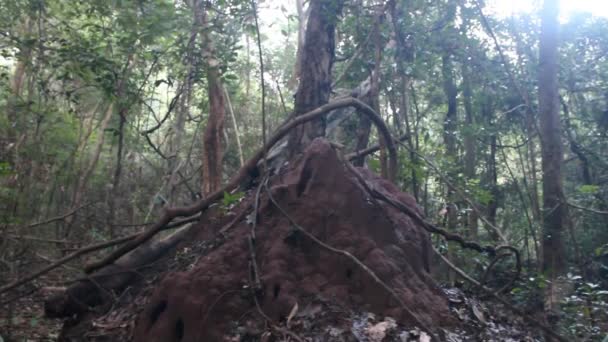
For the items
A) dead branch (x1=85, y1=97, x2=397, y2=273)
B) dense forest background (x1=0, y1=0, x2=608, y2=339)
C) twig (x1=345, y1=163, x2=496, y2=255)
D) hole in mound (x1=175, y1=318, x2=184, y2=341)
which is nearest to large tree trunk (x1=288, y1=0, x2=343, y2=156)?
dead branch (x1=85, y1=97, x2=397, y2=273)

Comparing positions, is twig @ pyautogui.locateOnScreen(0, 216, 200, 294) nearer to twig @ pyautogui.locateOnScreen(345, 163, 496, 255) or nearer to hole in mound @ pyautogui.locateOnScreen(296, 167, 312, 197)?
hole in mound @ pyautogui.locateOnScreen(296, 167, 312, 197)

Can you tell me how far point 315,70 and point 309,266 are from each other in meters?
2.15

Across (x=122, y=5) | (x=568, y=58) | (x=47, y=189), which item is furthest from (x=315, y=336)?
(x=47, y=189)

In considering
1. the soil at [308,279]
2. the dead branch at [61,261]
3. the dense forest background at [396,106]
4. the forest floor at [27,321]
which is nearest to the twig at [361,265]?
the soil at [308,279]

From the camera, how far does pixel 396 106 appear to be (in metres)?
10.4

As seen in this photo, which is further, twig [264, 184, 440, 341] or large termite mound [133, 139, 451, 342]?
large termite mound [133, 139, 451, 342]

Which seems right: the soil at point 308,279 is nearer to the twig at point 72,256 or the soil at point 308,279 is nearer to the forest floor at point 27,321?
the twig at point 72,256

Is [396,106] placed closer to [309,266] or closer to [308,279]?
A: [309,266]

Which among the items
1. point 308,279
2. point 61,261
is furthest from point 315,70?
point 61,261

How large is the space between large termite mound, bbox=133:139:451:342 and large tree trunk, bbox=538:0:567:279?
2.13 metres

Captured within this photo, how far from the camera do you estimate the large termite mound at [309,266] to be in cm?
445

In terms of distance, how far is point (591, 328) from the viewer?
16.0 feet

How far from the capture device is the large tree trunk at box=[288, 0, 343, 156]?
5.92m

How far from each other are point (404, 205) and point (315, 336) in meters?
1.48
